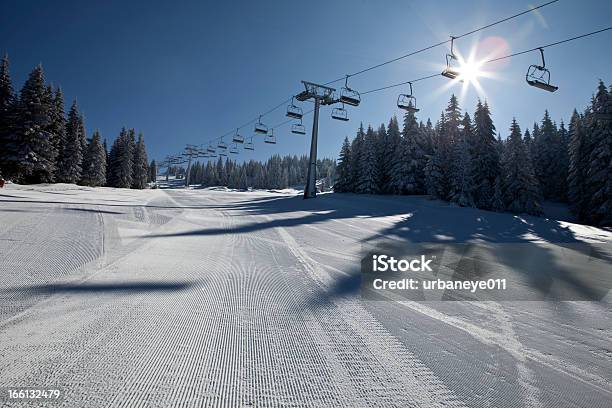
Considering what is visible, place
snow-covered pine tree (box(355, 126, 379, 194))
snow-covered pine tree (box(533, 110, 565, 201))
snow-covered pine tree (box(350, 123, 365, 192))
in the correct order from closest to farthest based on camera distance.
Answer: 1. snow-covered pine tree (box(355, 126, 379, 194))
2. snow-covered pine tree (box(350, 123, 365, 192))
3. snow-covered pine tree (box(533, 110, 565, 201))

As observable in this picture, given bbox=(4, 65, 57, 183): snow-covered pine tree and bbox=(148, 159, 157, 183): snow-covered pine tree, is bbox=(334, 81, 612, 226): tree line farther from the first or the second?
bbox=(148, 159, 157, 183): snow-covered pine tree

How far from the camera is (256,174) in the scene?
431ft

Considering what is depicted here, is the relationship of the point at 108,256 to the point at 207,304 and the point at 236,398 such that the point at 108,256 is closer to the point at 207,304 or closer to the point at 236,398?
the point at 207,304

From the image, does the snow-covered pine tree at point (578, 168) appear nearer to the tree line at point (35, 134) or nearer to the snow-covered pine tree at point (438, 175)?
the snow-covered pine tree at point (438, 175)

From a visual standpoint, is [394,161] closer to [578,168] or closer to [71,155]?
[578,168]

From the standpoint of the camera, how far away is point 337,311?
3010 millimetres

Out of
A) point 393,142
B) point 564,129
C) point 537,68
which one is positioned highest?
point 564,129

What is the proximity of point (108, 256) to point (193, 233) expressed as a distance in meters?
2.99

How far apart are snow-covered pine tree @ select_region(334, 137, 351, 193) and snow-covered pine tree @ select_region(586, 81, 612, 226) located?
2929 cm

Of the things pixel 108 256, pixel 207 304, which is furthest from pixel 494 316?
pixel 108 256

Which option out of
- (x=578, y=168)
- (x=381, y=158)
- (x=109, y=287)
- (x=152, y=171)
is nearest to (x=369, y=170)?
(x=381, y=158)

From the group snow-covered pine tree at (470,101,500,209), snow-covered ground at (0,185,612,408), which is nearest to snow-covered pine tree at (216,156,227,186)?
snow-covered pine tree at (470,101,500,209)

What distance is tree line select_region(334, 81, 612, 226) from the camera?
30422 millimetres

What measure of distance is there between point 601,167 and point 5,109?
211ft
